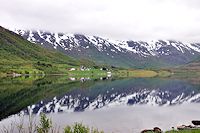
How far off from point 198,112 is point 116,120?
2773 centimetres

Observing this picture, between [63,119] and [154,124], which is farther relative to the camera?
[63,119]

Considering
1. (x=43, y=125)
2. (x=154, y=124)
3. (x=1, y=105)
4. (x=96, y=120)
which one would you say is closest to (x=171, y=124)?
(x=154, y=124)

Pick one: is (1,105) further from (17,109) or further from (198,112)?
(198,112)

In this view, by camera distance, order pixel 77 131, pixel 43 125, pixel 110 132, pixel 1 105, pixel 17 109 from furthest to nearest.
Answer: pixel 1 105 < pixel 17 109 < pixel 110 132 < pixel 43 125 < pixel 77 131

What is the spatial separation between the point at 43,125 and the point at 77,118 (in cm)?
4189

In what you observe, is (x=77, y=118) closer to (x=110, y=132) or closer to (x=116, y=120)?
(x=116, y=120)

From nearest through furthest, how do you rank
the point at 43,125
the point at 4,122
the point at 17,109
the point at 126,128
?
the point at 43,125 < the point at 126,128 < the point at 4,122 < the point at 17,109

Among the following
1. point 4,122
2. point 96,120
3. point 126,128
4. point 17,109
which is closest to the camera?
point 126,128

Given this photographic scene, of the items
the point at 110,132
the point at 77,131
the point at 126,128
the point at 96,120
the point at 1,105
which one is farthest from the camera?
the point at 1,105

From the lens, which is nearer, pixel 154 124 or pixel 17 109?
pixel 154 124

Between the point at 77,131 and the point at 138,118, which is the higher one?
the point at 77,131

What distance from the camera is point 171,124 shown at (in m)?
64.2

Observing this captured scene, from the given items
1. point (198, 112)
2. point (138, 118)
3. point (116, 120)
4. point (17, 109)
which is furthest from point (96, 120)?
point (198, 112)

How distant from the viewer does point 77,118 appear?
2842 inches
